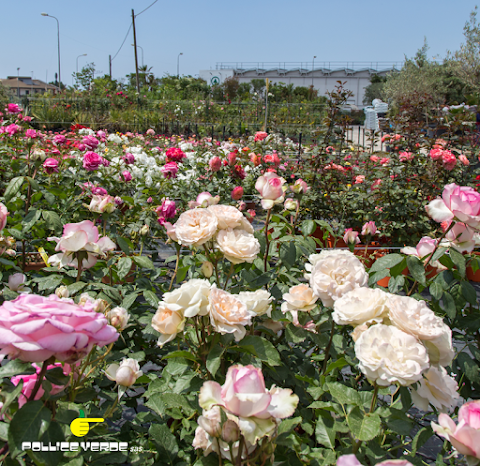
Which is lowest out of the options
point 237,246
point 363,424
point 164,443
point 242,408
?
point 164,443

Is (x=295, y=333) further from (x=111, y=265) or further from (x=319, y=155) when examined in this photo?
(x=319, y=155)

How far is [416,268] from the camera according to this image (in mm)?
856

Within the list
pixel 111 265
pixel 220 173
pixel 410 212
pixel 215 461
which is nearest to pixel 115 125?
pixel 220 173

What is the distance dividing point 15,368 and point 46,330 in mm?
106

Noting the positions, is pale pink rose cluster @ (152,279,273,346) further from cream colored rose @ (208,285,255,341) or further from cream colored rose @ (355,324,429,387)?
cream colored rose @ (355,324,429,387)

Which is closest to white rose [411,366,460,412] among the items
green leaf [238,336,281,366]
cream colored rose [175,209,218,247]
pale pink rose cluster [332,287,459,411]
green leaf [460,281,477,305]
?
pale pink rose cluster [332,287,459,411]

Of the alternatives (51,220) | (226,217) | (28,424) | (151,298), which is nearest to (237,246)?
(226,217)

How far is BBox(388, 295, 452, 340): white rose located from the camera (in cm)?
57

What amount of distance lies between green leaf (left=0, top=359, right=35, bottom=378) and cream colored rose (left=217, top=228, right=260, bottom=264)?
370 millimetres

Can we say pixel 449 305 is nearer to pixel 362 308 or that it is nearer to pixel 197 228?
pixel 362 308

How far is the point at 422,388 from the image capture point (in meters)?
0.60

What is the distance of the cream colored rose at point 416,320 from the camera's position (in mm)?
570

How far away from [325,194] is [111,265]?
2.26 metres

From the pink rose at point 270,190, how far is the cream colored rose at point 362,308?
0.38 m
